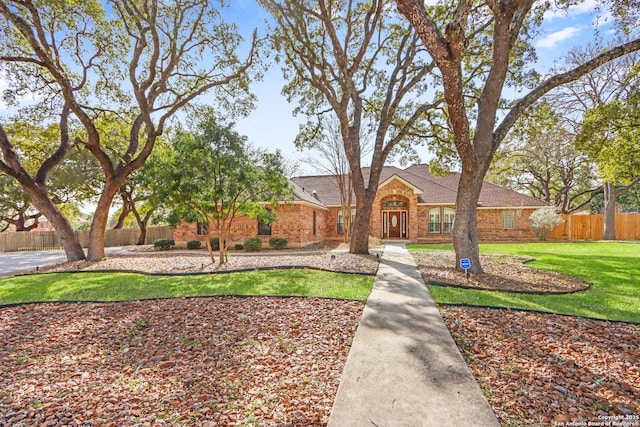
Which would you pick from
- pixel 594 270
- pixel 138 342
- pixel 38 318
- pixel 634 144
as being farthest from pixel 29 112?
pixel 634 144

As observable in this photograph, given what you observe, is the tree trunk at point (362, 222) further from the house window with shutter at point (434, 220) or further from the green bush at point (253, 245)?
the house window with shutter at point (434, 220)

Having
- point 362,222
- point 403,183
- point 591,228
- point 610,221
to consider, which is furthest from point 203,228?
point 610,221

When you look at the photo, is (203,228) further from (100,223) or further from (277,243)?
(277,243)

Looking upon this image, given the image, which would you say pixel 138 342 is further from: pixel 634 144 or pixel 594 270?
pixel 634 144

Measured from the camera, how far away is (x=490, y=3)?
694 centimetres

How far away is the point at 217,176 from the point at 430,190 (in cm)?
1776

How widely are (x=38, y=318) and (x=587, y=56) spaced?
29.1 m

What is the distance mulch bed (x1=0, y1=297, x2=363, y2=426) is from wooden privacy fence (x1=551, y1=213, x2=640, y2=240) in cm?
2396

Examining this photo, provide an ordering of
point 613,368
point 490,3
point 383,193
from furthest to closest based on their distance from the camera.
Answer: point 383,193
point 490,3
point 613,368

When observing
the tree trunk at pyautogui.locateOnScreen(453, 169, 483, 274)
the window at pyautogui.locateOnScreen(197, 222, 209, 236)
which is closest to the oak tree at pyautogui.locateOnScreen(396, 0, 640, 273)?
the tree trunk at pyautogui.locateOnScreen(453, 169, 483, 274)

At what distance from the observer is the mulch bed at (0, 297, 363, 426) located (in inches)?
106

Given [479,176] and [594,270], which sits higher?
[479,176]

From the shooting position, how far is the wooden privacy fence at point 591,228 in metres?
22.4

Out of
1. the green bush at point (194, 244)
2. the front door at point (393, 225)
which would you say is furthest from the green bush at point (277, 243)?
the front door at point (393, 225)
